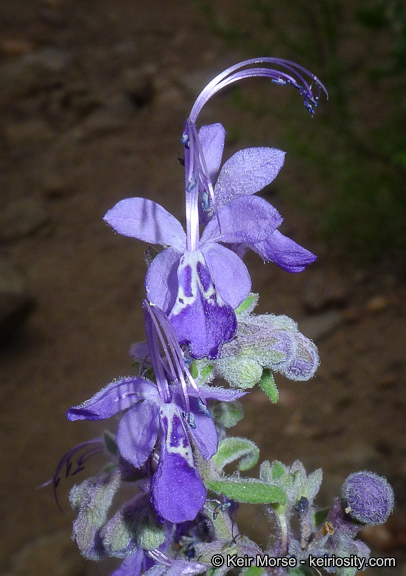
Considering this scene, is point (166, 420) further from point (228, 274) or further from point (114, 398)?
point (228, 274)

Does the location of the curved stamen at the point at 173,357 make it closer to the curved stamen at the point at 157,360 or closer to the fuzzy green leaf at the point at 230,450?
the curved stamen at the point at 157,360

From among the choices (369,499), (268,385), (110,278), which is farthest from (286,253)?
(110,278)

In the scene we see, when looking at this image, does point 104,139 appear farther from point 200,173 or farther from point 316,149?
point 200,173

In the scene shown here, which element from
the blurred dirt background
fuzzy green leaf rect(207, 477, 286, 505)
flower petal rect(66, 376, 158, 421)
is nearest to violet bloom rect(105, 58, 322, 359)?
flower petal rect(66, 376, 158, 421)

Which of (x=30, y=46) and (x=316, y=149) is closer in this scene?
(x=316, y=149)

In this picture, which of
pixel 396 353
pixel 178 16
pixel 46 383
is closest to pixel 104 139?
pixel 178 16

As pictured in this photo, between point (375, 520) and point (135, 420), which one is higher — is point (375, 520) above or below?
below
